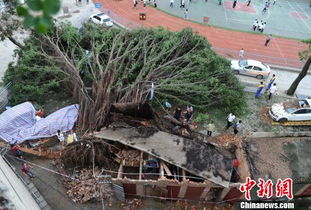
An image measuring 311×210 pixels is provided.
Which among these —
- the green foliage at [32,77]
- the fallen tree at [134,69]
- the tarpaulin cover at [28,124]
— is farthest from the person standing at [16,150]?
the green foliage at [32,77]

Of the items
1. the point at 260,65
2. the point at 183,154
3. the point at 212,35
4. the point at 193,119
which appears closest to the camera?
the point at 183,154

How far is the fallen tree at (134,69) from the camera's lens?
11938 mm

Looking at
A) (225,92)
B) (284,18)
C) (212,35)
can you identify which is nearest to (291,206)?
(225,92)

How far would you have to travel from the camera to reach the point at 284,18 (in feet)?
83.0

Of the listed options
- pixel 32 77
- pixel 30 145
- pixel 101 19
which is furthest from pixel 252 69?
pixel 30 145

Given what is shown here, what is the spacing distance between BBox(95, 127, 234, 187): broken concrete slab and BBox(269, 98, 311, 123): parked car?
4662 millimetres

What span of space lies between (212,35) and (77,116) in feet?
49.3

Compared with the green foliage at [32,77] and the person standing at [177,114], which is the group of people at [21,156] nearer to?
the green foliage at [32,77]

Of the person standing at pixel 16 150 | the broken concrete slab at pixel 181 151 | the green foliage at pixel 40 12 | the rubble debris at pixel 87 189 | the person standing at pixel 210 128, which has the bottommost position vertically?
the rubble debris at pixel 87 189

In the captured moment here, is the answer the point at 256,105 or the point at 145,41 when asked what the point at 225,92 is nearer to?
the point at 256,105

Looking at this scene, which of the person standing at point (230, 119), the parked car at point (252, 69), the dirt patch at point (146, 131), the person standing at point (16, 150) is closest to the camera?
the dirt patch at point (146, 131)

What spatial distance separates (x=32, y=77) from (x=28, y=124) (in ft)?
Result: 10.2

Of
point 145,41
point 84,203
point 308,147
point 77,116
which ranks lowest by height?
point 84,203

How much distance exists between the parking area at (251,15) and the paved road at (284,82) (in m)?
6.88
